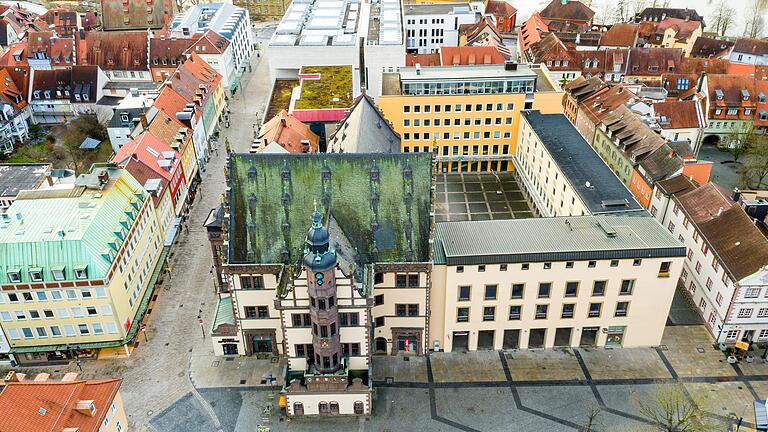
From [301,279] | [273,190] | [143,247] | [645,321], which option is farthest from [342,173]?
[645,321]

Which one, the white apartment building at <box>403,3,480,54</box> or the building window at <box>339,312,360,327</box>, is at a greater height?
the white apartment building at <box>403,3,480,54</box>

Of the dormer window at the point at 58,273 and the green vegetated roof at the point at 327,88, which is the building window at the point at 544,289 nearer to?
the dormer window at the point at 58,273

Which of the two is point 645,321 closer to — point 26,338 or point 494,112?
point 494,112

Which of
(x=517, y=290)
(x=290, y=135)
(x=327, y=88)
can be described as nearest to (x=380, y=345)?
(x=517, y=290)

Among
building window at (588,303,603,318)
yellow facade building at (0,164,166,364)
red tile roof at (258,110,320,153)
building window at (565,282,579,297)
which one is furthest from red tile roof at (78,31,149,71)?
building window at (588,303,603,318)

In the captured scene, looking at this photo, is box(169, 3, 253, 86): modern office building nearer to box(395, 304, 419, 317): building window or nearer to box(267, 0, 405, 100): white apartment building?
box(267, 0, 405, 100): white apartment building

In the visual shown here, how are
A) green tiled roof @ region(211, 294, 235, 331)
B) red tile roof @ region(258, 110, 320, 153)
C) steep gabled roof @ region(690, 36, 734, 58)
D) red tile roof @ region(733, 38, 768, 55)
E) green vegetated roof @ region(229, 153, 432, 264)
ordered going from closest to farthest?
green vegetated roof @ region(229, 153, 432, 264) < green tiled roof @ region(211, 294, 235, 331) < red tile roof @ region(258, 110, 320, 153) < red tile roof @ region(733, 38, 768, 55) < steep gabled roof @ region(690, 36, 734, 58)
